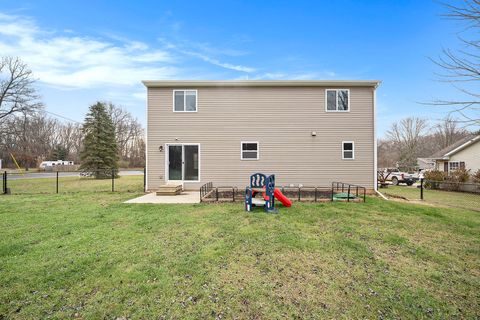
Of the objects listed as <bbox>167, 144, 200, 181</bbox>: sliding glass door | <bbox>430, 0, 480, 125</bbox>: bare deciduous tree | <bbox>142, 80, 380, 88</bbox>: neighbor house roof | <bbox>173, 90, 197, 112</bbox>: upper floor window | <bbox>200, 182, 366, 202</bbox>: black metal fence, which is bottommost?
<bbox>200, 182, 366, 202</bbox>: black metal fence

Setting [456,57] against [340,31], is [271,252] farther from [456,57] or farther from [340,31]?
[340,31]

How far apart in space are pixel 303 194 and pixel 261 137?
3303 mm

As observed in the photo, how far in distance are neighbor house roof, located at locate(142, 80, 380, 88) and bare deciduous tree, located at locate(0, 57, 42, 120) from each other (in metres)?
22.0

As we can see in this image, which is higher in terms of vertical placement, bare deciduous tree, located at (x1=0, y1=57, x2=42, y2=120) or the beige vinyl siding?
bare deciduous tree, located at (x1=0, y1=57, x2=42, y2=120)

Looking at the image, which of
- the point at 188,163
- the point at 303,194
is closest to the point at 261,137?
the point at 303,194

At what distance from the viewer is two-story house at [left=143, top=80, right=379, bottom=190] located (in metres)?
10.7

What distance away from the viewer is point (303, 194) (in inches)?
378

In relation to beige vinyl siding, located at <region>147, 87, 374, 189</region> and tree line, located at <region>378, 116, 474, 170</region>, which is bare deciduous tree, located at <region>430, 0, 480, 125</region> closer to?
beige vinyl siding, located at <region>147, 87, 374, 189</region>

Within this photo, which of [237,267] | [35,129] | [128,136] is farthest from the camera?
[128,136]

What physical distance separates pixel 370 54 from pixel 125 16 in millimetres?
14434

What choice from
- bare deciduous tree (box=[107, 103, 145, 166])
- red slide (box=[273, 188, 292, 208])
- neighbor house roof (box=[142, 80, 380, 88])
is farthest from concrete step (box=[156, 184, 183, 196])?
bare deciduous tree (box=[107, 103, 145, 166])

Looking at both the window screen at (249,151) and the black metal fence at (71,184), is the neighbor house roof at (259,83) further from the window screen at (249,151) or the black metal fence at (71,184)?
the black metal fence at (71,184)

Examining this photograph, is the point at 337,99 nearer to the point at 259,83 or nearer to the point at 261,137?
the point at 259,83

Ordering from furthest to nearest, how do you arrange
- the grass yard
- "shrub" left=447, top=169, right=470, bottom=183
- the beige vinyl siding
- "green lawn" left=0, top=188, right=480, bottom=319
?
"shrub" left=447, top=169, right=470, bottom=183 < the grass yard < the beige vinyl siding < "green lawn" left=0, top=188, right=480, bottom=319
